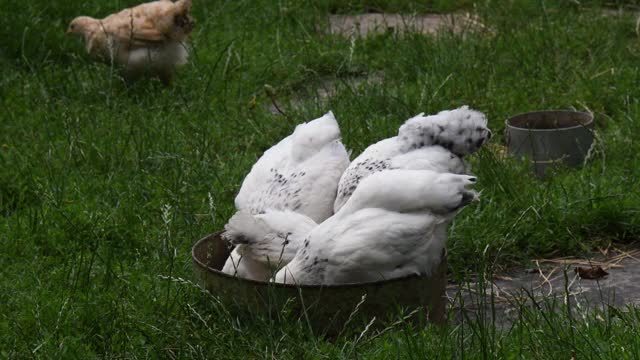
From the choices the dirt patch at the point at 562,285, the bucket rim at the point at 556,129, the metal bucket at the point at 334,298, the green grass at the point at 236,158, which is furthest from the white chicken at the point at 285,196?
the bucket rim at the point at 556,129

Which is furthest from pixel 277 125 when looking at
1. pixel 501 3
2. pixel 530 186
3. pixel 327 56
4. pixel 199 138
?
pixel 501 3

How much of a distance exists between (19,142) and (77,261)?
166cm

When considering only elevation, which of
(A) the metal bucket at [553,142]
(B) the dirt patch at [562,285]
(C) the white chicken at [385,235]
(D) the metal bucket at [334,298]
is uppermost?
(C) the white chicken at [385,235]

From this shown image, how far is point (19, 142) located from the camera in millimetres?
5906

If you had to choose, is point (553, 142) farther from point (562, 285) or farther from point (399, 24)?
point (399, 24)

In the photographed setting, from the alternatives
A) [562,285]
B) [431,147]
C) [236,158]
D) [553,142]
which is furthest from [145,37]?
[562,285]

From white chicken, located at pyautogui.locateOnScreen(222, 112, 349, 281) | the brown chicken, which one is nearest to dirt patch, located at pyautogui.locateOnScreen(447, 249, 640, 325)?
white chicken, located at pyautogui.locateOnScreen(222, 112, 349, 281)

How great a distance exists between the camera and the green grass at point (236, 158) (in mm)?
3672

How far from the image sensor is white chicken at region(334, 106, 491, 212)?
160 inches

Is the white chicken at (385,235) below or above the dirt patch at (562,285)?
above

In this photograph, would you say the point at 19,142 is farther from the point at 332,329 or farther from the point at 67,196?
the point at 332,329

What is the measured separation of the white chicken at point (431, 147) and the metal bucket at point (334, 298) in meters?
0.51

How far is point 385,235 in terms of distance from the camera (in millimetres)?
3602

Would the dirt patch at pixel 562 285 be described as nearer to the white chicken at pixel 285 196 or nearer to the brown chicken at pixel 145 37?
the white chicken at pixel 285 196
